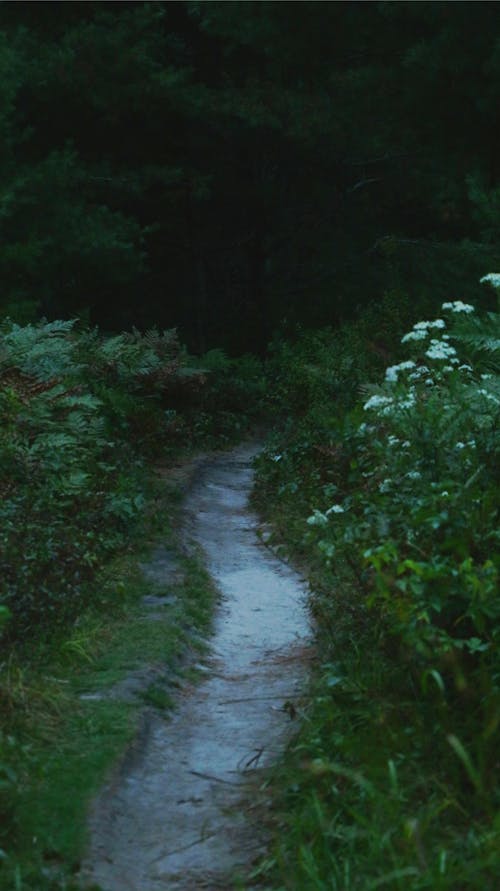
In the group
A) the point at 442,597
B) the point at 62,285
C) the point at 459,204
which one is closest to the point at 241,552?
the point at 442,597

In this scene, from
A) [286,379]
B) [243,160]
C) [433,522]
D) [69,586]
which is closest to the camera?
[433,522]

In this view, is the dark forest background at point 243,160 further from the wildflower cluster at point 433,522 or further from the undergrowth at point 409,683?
the undergrowth at point 409,683

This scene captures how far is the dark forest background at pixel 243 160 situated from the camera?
53.3 ft

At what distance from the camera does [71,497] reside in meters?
8.04

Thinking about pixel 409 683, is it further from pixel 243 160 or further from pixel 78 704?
pixel 243 160

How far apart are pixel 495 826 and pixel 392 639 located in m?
1.53

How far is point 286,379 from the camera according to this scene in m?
16.5

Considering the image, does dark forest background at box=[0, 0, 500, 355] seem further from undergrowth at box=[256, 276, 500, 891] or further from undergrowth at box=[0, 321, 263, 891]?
undergrowth at box=[256, 276, 500, 891]

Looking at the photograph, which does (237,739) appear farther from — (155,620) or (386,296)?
(386,296)

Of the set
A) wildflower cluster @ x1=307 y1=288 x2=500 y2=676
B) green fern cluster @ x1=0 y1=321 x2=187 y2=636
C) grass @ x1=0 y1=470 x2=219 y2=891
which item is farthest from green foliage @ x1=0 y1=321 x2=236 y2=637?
wildflower cluster @ x1=307 y1=288 x2=500 y2=676

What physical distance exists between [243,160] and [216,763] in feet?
62.4

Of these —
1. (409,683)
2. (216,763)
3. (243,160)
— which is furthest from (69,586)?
(243,160)

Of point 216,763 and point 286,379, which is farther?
point 286,379

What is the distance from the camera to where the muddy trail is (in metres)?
4.18
